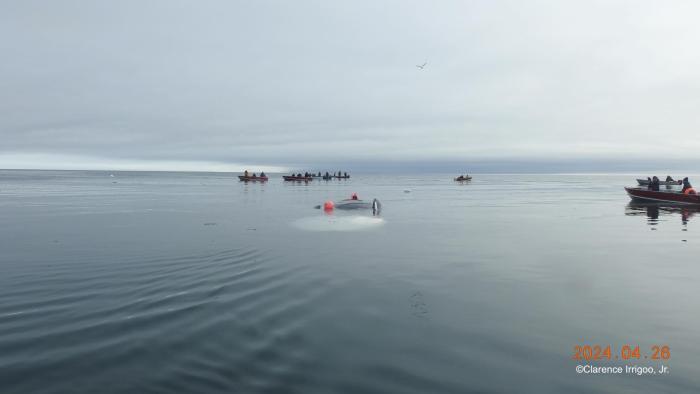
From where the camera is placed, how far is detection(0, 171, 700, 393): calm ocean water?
24.5 feet

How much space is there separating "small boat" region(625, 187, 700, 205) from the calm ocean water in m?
32.6

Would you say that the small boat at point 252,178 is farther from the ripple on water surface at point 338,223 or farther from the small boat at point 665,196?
the small boat at point 665,196

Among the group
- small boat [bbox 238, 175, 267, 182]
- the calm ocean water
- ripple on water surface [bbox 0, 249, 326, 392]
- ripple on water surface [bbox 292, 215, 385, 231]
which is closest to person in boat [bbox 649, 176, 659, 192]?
the calm ocean water

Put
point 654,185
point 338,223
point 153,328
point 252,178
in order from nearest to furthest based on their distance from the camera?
point 153,328 → point 338,223 → point 654,185 → point 252,178

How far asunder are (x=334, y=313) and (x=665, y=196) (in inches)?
2263

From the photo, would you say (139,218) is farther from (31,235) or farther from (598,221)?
(598,221)

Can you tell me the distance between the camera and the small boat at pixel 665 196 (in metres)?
48.0

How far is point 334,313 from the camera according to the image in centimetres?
1098

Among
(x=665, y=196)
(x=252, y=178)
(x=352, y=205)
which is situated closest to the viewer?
(x=352, y=205)

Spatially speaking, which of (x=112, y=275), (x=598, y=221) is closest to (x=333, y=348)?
(x=112, y=275)

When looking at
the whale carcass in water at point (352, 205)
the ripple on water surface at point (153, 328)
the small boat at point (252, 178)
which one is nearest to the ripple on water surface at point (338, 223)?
the whale carcass in water at point (352, 205)

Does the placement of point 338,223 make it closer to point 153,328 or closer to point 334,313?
point 334,313

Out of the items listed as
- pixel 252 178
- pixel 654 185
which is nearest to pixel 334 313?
pixel 654 185

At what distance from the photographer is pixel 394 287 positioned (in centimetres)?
1378
